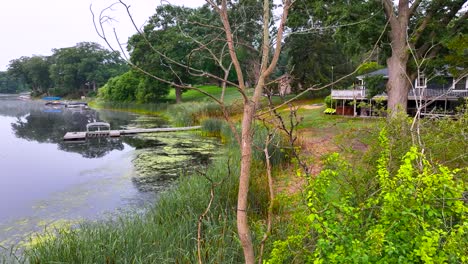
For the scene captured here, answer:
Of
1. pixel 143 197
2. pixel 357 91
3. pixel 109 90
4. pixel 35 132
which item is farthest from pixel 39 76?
pixel 143 197

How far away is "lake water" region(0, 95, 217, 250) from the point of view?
6746mm

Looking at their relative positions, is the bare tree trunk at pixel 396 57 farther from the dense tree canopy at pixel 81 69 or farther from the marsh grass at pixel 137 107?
the dense tree canopy at pixel 81 69

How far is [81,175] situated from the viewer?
992cm

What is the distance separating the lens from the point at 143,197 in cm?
761

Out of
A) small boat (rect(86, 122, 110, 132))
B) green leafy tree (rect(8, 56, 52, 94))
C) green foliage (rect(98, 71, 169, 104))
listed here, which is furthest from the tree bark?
green leafy tree (rect(8, 56, 52, 94))

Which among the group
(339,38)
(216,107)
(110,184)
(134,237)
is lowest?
(110,184)

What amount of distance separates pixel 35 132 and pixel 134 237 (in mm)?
19220

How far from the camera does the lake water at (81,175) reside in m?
6.75

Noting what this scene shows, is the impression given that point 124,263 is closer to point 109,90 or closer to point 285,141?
point 285,141

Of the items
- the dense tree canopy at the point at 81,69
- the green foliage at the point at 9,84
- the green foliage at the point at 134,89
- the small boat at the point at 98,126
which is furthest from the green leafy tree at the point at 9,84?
the small boat at the point at 98,126

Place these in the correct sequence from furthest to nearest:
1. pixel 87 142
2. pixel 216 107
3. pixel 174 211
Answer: pixel 216 107 < pixel 87 142 < pixel 174 211

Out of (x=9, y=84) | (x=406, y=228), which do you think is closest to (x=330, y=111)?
Answer: (x=406, y=228)

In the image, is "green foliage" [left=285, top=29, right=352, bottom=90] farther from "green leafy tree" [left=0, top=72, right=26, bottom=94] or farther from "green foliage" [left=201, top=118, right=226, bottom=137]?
"green leafy tree" [left=0, top=72, right=26, bottom=94]

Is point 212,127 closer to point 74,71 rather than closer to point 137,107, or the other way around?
point 137,107
